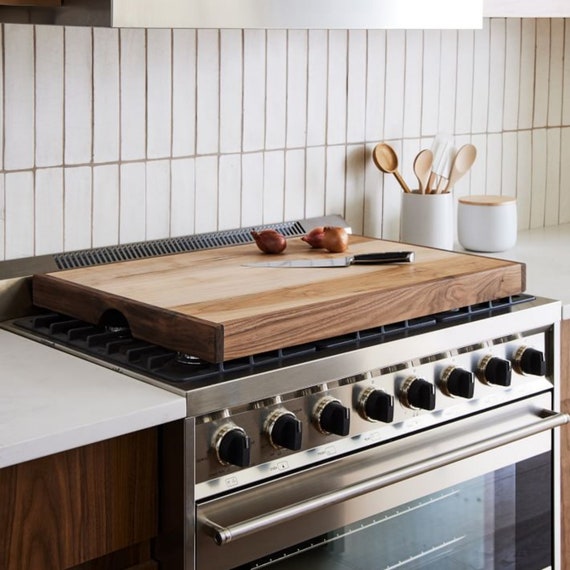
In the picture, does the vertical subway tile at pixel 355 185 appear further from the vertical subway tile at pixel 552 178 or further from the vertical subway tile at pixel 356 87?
the vertical subway tile at pixel 552 178

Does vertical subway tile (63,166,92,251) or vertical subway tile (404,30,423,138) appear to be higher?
vertical subway tile (404,30,423,138)

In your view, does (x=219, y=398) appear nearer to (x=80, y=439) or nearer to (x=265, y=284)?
(x=80, y=439)

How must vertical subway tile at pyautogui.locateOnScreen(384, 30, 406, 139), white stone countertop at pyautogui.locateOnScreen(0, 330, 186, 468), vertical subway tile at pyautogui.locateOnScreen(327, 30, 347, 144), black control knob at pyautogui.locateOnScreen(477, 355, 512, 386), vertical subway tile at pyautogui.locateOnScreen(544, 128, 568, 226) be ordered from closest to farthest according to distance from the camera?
white stone countertop at pyautogui.locateOnScreen(0, 330, 186, 468)
black control knob at pyautogui.locateOnScreen(477, 355, 512, 386)
vertical subway tile at pyautogui.locateOnScreen(327, 30, 347, 144)
vertical subway tile at pyautogui.locateOnScreen(384, 30, 406, 139)
vertical subway tile at pyautogui.locateOnScreen(544, 128, 568, 226)

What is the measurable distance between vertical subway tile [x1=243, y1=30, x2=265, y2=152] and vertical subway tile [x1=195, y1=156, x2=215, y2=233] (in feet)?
0.35

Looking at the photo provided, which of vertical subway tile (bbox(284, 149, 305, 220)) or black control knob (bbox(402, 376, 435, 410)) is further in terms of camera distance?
vertical subway tile (bbox(284, 149, 305, 220))

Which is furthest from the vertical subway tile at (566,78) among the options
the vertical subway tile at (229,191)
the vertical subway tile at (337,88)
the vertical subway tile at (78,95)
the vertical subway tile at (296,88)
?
the vertical subway tile at (78,95)

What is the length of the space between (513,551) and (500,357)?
1.39 ft

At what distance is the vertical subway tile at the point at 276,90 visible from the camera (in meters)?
2.48

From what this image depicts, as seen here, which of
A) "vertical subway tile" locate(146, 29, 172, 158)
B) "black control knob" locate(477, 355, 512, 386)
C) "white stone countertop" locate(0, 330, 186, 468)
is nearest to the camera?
"white stone countertop" locate(0, 330, 186, 468)

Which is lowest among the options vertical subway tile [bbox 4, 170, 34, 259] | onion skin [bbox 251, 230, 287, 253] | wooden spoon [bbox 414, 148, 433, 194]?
onion skin [bbox 251, 230, 287, 253]

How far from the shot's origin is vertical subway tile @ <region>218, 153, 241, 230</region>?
244cm

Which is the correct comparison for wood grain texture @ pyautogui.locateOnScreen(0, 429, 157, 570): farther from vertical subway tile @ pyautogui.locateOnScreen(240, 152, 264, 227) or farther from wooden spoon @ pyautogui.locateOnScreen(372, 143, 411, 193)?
wooden spoon @ pyautogui.locateOnScreen(372, 143, 411, 193)

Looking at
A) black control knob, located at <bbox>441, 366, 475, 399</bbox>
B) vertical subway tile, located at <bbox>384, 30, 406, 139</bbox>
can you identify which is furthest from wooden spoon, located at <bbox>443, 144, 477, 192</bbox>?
black control knob, located at <bbox>441, 366, 475, 399</bbox>

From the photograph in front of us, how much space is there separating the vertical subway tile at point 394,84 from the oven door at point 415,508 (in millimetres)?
885
